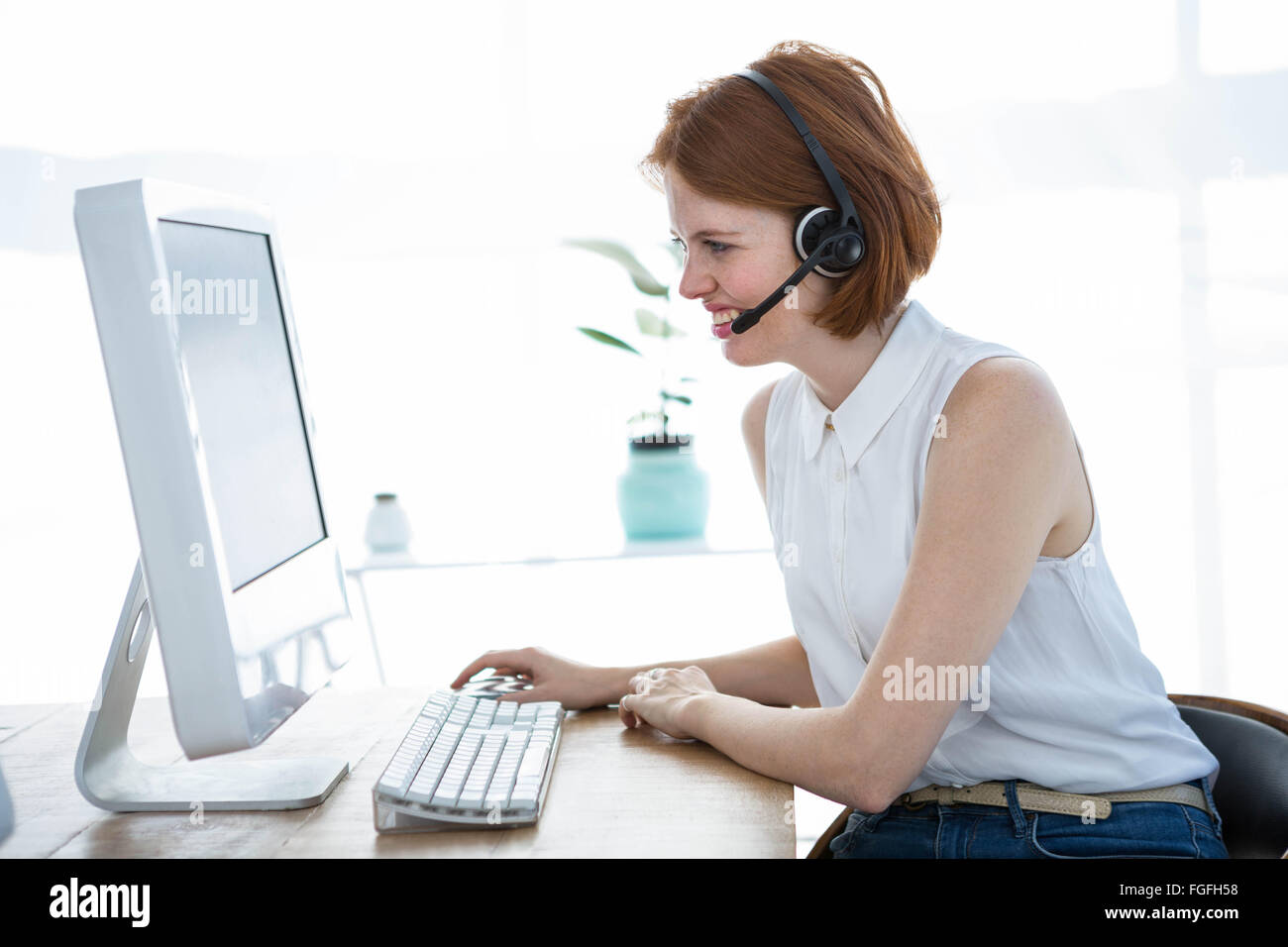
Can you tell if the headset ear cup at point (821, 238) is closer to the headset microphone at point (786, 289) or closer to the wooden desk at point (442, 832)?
the headset microphone at point (786, 289)

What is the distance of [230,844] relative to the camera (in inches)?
34.2

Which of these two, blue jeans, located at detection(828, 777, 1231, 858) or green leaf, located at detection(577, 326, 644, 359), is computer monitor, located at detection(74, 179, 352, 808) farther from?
green leaf, located at detection(577, 326, 644, 359)

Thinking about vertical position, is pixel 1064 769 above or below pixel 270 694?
below

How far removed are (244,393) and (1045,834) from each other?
2.71ft

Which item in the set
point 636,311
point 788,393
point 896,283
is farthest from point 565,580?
point 896,283

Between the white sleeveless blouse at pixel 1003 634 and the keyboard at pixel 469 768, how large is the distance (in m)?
0.33

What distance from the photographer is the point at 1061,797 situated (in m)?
1.02

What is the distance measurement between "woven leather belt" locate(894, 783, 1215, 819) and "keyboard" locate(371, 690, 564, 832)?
40cm

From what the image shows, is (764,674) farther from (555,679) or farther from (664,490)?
(664,490)

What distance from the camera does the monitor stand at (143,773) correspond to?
945 millimetres
